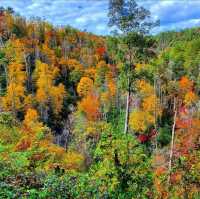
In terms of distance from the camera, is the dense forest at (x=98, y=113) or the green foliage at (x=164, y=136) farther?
the green foliage at (x=164, y=136)

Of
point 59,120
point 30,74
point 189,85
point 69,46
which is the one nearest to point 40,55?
point 30,74

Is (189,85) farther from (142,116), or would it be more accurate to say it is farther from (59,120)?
(59,120)

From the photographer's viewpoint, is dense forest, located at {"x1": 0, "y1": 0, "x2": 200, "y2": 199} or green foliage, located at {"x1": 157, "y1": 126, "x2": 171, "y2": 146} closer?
dense forest, located at {"x1": 0, "y1": 0, "x2": 200, "y2": 199}

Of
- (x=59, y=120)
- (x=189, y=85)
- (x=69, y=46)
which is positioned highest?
(x=69, y=46)

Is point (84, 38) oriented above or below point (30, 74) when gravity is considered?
above

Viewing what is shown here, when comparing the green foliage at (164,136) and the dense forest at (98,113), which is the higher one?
the dense forest at (98,113)

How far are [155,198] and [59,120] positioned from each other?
7040cm

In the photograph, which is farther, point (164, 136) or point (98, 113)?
point (98, 113)

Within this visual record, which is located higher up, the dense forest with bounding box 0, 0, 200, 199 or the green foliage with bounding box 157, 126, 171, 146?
the dense forest with bounding box 0, 0, 200, 199

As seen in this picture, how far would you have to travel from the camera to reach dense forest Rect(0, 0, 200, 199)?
1201cm

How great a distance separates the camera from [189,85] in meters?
86.8

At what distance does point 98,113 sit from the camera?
79.4m

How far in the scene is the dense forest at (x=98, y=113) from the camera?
1201 centimetres

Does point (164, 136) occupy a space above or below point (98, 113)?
below
